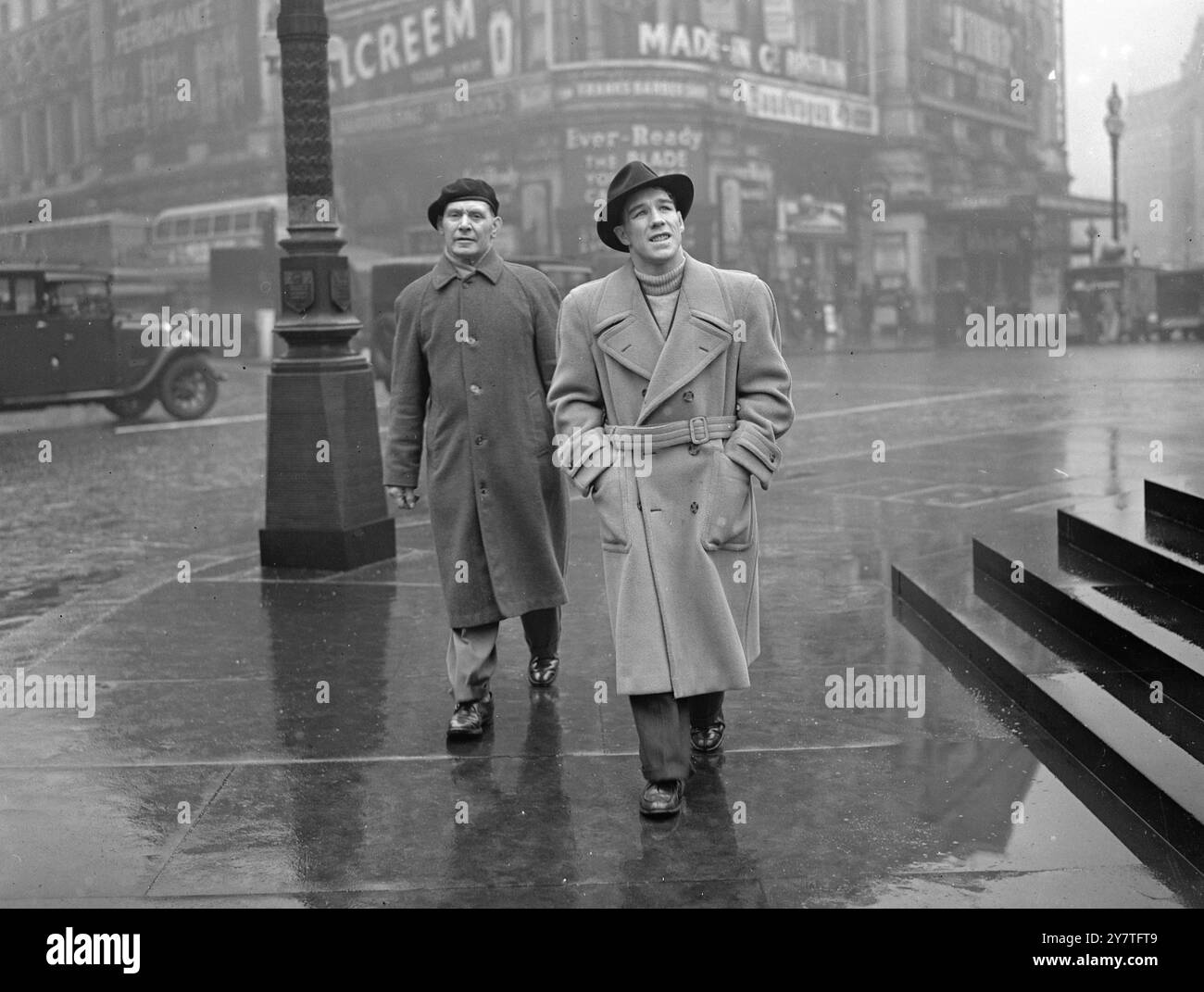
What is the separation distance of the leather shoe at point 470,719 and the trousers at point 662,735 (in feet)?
2.79

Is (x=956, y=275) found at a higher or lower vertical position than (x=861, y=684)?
higher

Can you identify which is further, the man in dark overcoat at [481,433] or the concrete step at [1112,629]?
the man in dark overcoat at [481,433]

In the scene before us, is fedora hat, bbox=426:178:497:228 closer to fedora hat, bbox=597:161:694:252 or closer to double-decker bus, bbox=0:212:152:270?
fedora hat, bbox=597:161:694:252

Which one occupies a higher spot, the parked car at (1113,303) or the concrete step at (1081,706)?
the parked car at (1113,303)

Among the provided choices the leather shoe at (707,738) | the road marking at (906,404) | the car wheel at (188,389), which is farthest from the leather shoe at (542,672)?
the car wheel at (188,389)

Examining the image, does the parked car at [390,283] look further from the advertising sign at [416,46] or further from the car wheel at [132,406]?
the advertising sign at [416,46]

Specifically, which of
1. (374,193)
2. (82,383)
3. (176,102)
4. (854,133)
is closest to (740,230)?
(854,133)

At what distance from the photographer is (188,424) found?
17984 millimetres

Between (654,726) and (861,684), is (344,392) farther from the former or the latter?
(654,726)

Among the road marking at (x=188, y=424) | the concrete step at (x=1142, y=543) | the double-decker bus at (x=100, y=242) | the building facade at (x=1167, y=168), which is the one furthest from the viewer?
the building facade at (x=1167, y=168)

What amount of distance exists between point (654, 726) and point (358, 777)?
3.16 ft

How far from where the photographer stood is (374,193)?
42969 millimetres

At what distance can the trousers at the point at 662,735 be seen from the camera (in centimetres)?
407

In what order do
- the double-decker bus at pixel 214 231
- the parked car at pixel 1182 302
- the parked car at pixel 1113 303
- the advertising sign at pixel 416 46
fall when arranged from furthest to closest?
the advertising sign at pixel 416 46
the parked car at pixel 1113 303
the parked car at pixel 1182 302
the double-decker bus at pixel 214 231
